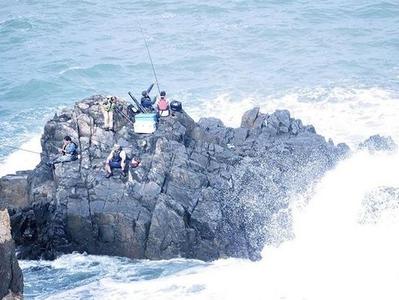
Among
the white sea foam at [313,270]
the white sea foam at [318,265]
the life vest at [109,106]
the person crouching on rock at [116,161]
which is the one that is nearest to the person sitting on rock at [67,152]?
the person crouching on rock at [116,161]

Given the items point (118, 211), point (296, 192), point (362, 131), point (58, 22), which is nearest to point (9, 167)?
point (118, 211)

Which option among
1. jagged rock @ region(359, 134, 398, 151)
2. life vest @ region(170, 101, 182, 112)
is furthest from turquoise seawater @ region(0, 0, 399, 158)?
life vest @ region(170, 101, 182, 112)

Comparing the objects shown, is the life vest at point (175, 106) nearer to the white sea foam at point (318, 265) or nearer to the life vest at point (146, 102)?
the life vest at point (146, 102)

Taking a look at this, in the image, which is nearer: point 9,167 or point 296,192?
point 296,192

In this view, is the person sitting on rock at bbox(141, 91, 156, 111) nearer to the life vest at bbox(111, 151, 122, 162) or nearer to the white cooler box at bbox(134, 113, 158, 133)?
the white cooler box at bbox(134, 113, 158, 133)

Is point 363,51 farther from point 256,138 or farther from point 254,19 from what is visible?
point 256,138
